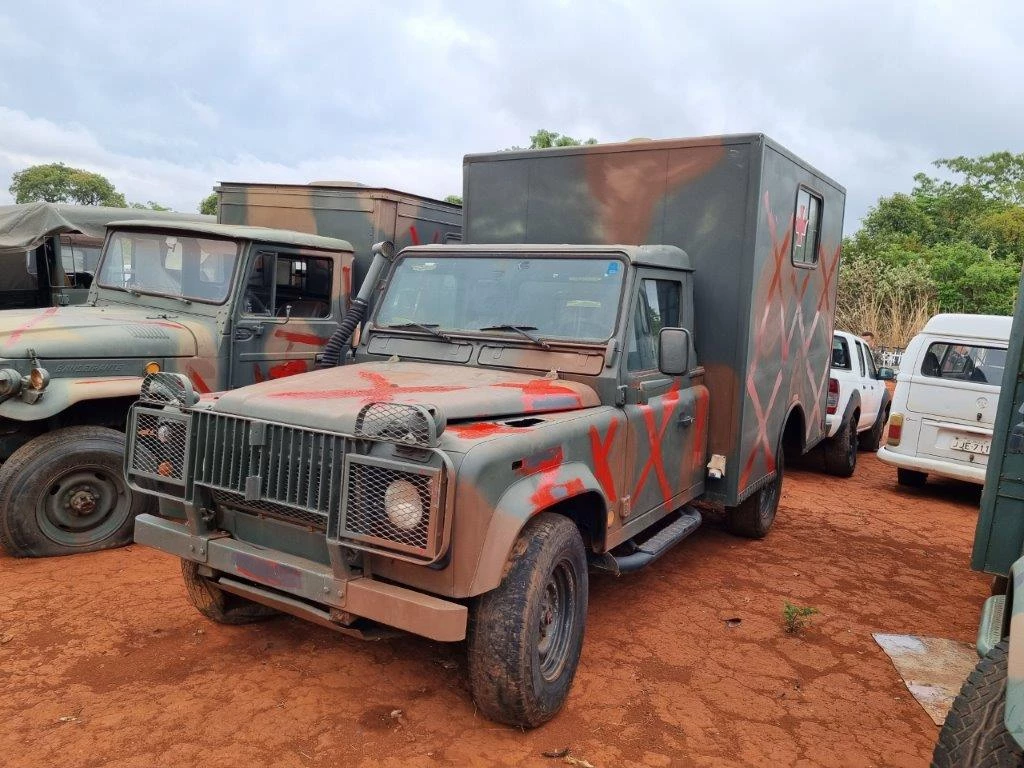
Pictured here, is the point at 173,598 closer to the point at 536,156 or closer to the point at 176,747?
the point at 176,747

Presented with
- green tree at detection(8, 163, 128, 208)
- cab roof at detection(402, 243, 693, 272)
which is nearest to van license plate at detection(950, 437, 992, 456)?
cab roof at detection(402, 243, 693, 272)

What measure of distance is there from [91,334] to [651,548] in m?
3.97

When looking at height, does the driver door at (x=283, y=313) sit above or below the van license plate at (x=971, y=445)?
above

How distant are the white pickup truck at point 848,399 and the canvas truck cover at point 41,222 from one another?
7.96m

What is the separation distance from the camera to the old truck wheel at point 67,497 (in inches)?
192

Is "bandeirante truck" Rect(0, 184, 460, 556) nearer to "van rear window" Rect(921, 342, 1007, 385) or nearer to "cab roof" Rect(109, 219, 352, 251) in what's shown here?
"cab roof" Rect(109, 219, 352, 251)

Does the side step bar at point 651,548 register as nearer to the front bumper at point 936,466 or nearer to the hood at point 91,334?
the hood at point 91,334

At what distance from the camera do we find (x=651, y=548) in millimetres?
4441


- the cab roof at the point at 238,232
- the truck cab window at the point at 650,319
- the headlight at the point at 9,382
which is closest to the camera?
the truck cab window at the point at 650,319

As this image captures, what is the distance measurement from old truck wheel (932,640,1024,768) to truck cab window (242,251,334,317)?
5.11 meters

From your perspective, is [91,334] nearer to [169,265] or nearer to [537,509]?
[169,265]

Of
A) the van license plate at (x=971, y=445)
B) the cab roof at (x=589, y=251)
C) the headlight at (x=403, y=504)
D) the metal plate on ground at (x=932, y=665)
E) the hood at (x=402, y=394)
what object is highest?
the cab roof at (x=589, y=251)

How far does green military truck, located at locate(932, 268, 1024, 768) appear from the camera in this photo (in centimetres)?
232

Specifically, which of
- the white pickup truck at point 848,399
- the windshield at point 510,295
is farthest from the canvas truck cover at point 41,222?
the white pickup truck at point 848,399
